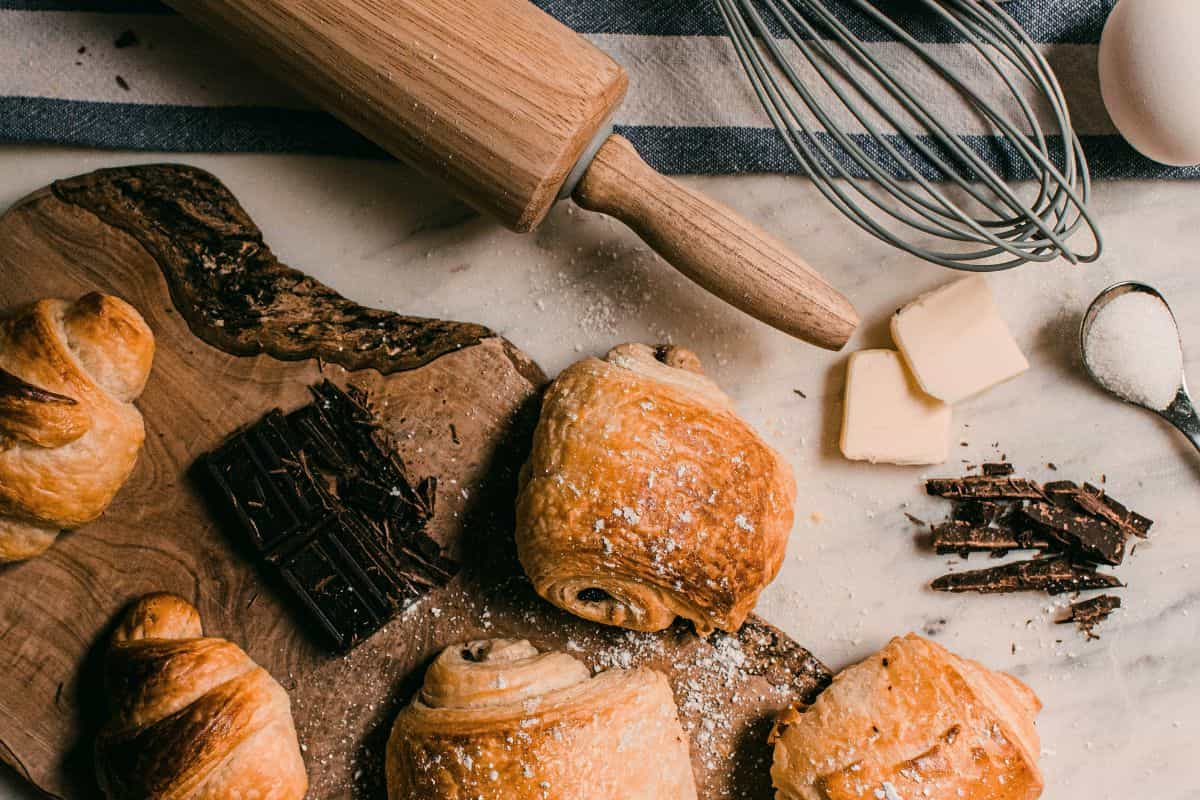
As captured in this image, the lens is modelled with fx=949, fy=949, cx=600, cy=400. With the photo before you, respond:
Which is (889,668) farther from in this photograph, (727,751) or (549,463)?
(549,463)

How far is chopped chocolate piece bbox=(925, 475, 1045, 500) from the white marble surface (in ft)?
0.12

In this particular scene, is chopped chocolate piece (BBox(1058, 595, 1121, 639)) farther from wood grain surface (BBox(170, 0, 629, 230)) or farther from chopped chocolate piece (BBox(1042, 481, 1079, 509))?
wood grain surface (BBox(170, 0, 629, 230))

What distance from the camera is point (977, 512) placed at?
1.51 metres

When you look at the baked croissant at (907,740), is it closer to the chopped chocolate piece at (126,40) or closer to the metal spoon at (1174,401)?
the metal spoon at (1174,401)

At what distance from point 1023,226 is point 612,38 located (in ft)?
2.25

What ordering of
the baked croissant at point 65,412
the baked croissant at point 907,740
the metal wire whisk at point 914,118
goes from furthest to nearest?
the metal wire whisk at point 914,118 → the baked croissant at point 907,740 → the baked croissant at point 65,412

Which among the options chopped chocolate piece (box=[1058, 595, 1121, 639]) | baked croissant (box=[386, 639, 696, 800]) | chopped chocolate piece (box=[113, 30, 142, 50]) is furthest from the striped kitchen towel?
baked croissant (box=[386, 639, 696, 800])

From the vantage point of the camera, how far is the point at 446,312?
1.51 m

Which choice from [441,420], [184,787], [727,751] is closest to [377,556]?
[441,420]

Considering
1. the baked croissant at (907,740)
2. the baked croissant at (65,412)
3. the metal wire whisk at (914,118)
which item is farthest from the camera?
the metal wire whisk at (914,118)

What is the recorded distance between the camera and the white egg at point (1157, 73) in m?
1.30

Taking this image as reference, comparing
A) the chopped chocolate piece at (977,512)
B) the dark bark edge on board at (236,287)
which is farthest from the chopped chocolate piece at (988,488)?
the dark bark edge on board at (236,287)

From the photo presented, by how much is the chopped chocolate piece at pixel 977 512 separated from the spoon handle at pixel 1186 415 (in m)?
0.32

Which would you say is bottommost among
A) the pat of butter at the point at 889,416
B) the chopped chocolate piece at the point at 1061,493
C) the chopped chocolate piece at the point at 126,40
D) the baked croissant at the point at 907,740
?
the baked croissant at the point at 907,740
